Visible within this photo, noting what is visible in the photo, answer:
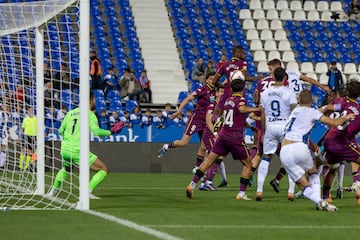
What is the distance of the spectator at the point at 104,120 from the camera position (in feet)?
86.3

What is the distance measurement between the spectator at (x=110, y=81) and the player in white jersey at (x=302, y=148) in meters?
16.7

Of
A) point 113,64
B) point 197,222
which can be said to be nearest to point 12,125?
point 197,222

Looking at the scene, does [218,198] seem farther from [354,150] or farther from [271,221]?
[271,221]

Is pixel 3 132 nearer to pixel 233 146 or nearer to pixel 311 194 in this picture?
pixel 233 146

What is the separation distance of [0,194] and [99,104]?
12.6m

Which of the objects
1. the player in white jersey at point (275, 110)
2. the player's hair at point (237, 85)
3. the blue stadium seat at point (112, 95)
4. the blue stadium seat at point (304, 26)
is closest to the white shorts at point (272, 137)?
the player in white jersey at point (275, 110)

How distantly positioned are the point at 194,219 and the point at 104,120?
15484mm

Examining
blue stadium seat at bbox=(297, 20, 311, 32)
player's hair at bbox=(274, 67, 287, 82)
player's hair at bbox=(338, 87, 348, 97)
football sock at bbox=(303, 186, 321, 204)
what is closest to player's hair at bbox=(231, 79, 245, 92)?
player's hair at bbox=(274, 67, 287, 82)

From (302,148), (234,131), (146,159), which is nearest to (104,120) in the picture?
(146,159)

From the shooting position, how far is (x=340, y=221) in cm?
1120

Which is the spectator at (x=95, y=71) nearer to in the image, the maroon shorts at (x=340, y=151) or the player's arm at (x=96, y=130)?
the player's arm at (x=96, y=130)

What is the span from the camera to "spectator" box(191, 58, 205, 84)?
30984mm

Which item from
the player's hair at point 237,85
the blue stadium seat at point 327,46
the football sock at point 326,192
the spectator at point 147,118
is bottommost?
the football sock at point 326,192

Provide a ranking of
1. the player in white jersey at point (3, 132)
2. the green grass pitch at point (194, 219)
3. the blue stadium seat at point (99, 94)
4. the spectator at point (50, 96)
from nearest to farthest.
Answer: the green grass pitch at point (194, 219), the spectator at point (50, 96), the player in white jersey at point (3, 132), the blue stadium seat at point (99, 94)
